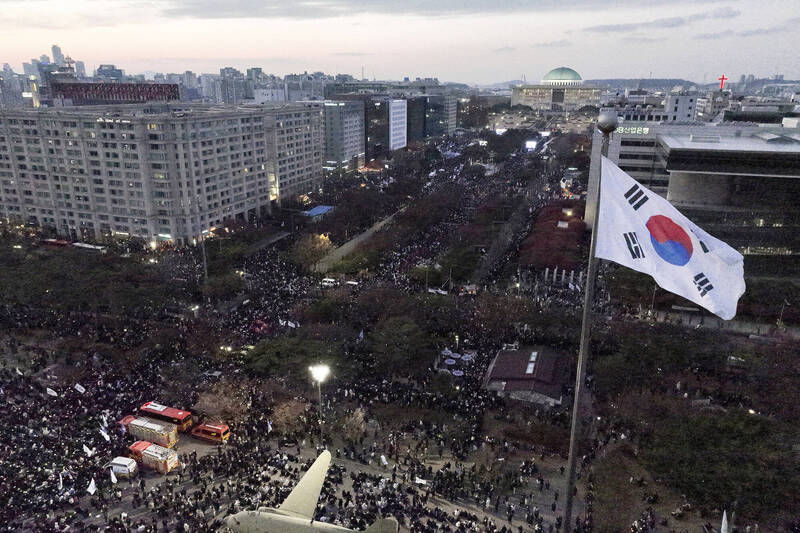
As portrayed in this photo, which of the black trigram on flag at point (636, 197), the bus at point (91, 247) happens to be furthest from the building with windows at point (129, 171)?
the black trigram on flag at point (636, 197)

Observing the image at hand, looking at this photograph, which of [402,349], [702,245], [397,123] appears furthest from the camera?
[397,123]

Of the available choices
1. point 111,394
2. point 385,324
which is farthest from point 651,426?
point 111,394

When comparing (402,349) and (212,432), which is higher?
(402,349)

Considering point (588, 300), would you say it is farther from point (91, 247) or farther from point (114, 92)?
point (114, 92)

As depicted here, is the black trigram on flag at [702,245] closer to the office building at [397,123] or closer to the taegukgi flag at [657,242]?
the taegukgi flag at [657,242]

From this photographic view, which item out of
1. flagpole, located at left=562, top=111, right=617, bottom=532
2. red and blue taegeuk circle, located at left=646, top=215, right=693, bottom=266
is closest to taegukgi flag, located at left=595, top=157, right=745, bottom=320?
red and blue taegeuk circle, located at left=646, top=215, right=693, bottom=266

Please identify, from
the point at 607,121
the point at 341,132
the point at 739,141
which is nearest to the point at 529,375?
the point at 607,121

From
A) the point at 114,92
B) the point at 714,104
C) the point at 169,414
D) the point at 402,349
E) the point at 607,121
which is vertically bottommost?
the point at 169,414
